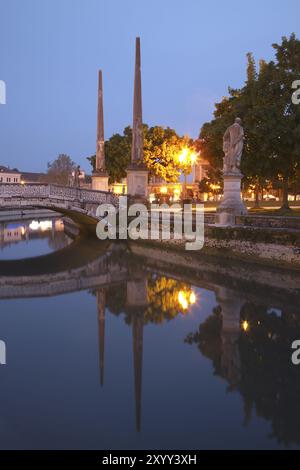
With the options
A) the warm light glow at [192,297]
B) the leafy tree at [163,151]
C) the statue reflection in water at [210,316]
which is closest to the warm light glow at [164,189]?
the leafy tree at [163,151]

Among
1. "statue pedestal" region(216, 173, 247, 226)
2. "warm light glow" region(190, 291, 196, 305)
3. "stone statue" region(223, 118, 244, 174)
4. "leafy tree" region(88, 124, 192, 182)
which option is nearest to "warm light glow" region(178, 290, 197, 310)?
"warm light glow" region(190, 291, 196, 305)

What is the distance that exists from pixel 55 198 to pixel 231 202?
10483mm

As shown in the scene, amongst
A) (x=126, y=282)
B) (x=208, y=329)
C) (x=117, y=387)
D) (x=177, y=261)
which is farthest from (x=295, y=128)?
(x=117, y=387)

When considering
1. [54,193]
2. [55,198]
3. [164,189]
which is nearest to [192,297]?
[55,198]

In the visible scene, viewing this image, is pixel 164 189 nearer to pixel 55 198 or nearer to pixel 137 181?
pixel 137 181

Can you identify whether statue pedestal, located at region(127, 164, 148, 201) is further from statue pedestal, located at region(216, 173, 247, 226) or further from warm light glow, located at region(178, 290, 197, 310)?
warm light glow, located at region(178, 290, 197, 310)

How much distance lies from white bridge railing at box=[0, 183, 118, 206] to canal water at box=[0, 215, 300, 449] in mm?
8696

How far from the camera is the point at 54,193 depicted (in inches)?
1008

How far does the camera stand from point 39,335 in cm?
985

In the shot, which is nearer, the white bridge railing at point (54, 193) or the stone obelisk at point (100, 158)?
the white bridge railing at point (54, 193)

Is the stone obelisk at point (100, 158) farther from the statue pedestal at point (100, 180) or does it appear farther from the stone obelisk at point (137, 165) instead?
the stone obelisk at point (137, 165)

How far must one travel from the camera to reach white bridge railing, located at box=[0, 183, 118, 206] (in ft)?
78.7

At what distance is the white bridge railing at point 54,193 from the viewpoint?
24.0 meters

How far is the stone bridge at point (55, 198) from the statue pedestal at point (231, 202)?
8710mm
